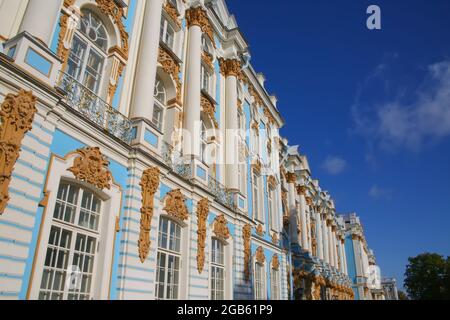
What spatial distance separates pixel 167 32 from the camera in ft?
46.2

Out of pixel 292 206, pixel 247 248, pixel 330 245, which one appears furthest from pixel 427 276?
pixel 247 248

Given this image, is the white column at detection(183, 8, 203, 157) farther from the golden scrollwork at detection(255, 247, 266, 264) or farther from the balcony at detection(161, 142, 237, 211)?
the golden scrollwork at detection(255, 247, 266, 264)

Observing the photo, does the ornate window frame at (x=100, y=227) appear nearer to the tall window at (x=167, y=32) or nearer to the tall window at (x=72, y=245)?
the tall window at (x=72, y=245)

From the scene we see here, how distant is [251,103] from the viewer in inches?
833

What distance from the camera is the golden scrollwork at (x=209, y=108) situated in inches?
585

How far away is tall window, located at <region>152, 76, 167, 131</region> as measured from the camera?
12.4 meters

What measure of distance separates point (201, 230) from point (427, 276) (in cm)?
5960

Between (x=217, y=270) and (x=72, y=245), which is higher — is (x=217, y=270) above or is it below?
above

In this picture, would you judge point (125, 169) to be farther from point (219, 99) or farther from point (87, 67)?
point (219, 99)

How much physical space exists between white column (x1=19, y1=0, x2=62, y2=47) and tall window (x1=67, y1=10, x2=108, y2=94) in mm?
1385

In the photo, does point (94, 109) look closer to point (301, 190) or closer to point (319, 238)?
point (301, 190)

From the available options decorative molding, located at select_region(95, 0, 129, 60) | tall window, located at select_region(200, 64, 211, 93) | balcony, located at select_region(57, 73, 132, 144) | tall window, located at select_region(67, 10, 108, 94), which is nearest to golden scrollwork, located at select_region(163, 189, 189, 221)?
balcony, located at select_region(57, 73, 132, 144)

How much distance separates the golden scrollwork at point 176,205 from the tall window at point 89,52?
11.8 feet

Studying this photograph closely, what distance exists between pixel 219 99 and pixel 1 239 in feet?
41.4
